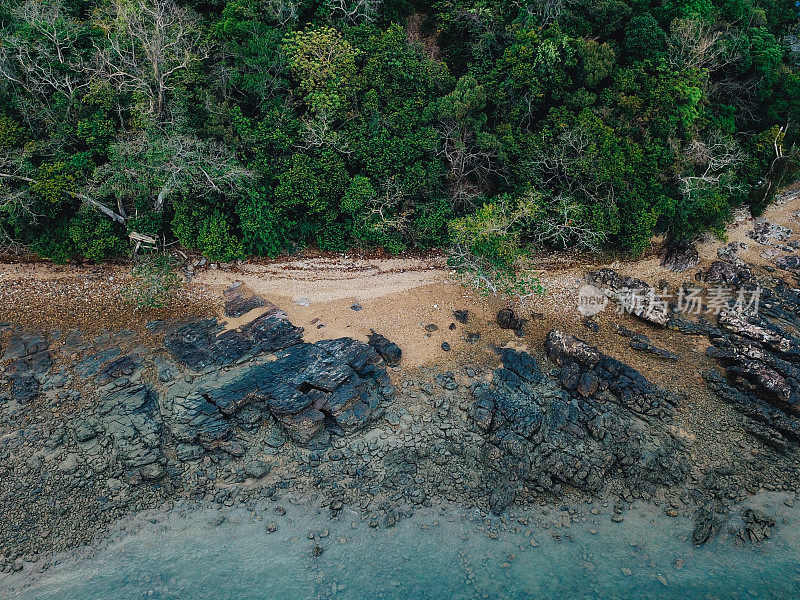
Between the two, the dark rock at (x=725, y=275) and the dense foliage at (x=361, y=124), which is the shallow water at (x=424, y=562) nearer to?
the dense foliage at (x=361, y=124)

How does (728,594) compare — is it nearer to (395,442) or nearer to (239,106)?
(395,442)

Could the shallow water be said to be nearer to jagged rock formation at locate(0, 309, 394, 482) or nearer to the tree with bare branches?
jagged rock formation at locate(0, 309, 394, 482)

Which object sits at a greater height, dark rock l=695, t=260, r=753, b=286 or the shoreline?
dark rock l=695, t=260, r=753, b=286

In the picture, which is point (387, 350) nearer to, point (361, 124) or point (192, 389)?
point (192, 389)

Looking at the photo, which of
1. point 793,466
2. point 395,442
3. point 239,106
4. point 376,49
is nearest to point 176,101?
point 239,106

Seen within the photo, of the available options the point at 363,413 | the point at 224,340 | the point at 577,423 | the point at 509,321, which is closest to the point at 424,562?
the point at 363,413

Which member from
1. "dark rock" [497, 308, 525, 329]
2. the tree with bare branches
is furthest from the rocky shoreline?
the tree with bare branches
